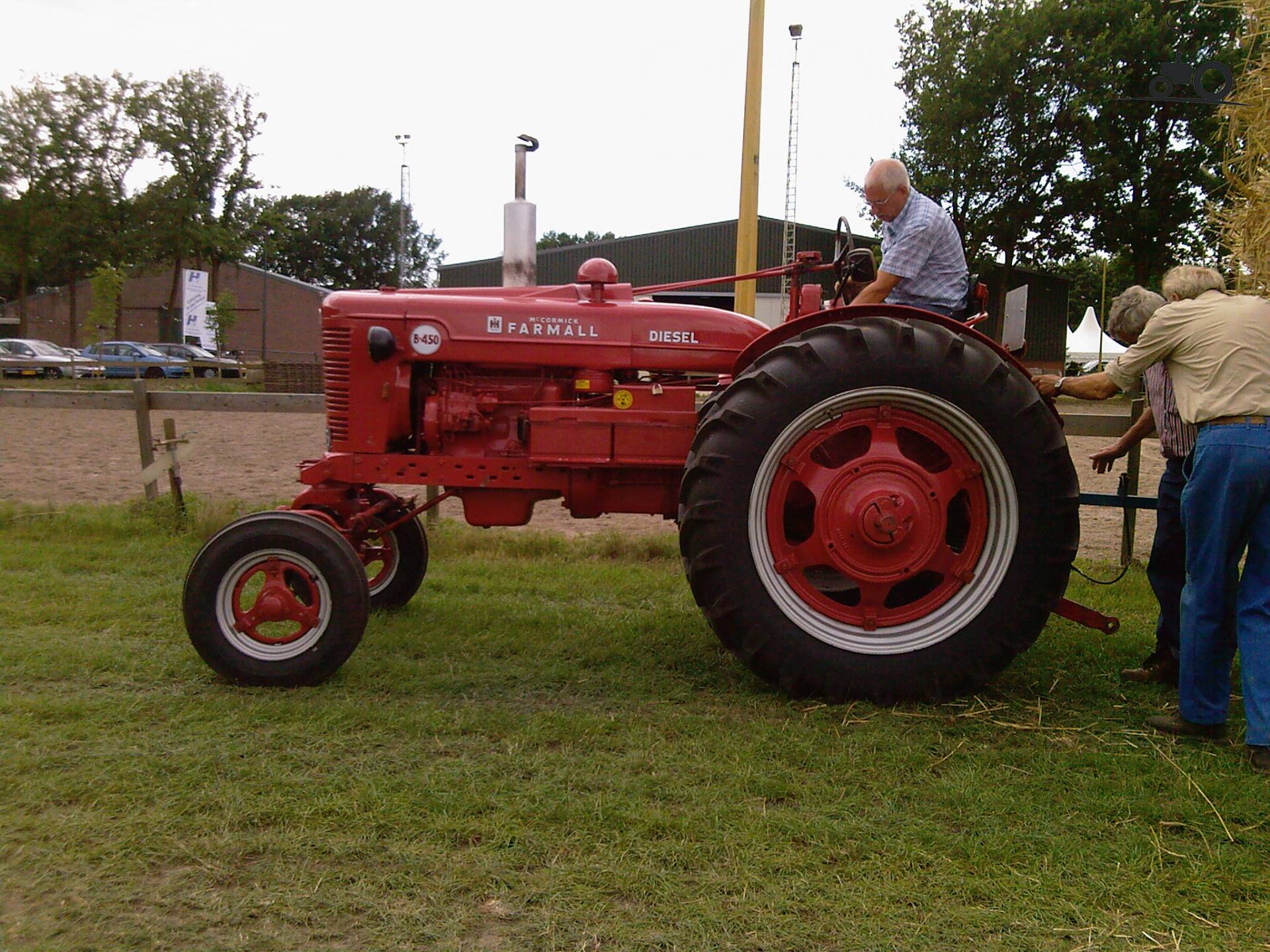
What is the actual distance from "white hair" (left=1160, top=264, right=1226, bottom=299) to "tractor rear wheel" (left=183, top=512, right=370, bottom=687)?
3.16 m

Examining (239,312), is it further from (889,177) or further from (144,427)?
(889,177)

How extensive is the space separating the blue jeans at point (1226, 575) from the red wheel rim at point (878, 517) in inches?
28.2

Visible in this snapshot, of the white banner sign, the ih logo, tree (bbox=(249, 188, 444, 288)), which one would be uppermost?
tree (bbox=(249, 188, 444, 288))

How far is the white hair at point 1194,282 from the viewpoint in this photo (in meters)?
3.64

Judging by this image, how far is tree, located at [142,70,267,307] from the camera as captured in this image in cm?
4178

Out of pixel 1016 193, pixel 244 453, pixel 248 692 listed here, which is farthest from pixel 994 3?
pixel 248 692

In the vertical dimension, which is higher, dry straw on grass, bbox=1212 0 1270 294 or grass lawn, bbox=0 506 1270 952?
dry straw on grass, bbox=1212 0 1270 294

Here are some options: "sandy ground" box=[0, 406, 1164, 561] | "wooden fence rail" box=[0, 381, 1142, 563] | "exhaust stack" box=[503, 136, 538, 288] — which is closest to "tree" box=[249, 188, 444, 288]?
"sandy ground" box=[0, 406, 1164, 561]

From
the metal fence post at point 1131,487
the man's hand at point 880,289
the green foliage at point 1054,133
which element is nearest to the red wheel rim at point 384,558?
the man's hand at point 880,289

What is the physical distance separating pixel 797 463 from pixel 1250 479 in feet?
4.86

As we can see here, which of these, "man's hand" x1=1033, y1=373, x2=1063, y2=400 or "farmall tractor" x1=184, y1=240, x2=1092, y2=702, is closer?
"farmall tractor" x1=184, y1=240, x2=1092, y2=702

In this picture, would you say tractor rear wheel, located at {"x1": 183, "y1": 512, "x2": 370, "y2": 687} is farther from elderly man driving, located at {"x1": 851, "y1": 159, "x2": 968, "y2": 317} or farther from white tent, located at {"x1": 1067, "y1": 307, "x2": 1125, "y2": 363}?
white tent, located at {"x1": 1067, "y1": 307, "x2": 1125, "y2": 363}

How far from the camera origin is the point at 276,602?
380 centimetres

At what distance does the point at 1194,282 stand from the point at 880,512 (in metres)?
1.38
